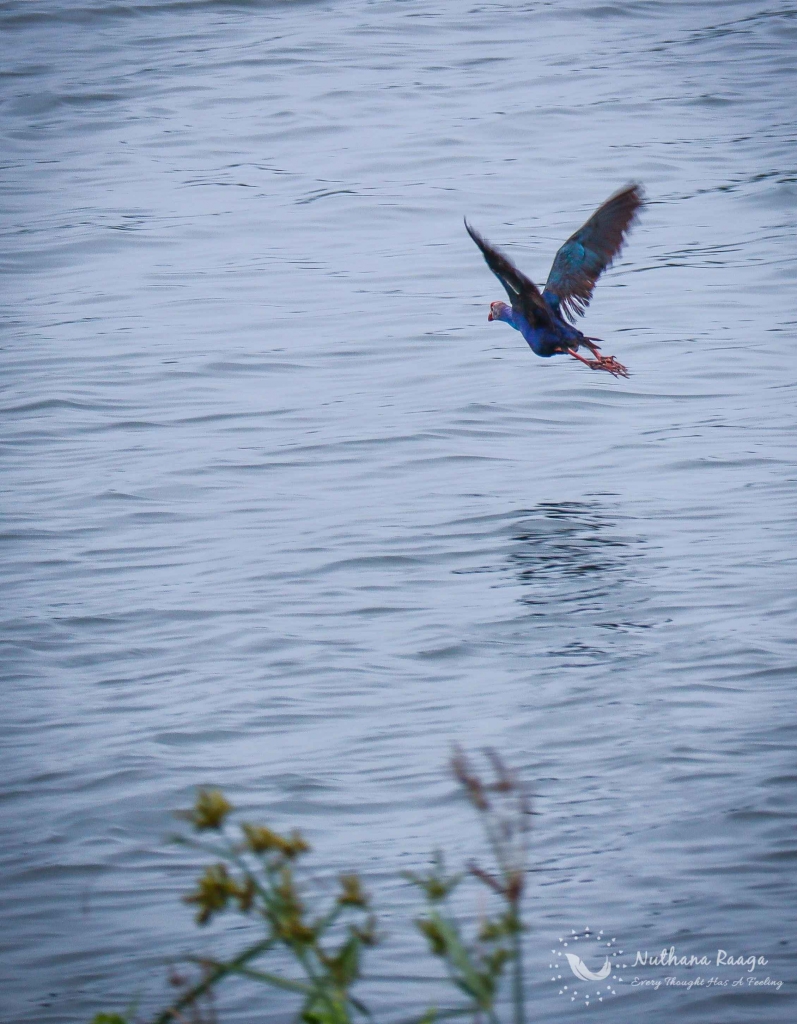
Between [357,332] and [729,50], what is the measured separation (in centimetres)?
1322

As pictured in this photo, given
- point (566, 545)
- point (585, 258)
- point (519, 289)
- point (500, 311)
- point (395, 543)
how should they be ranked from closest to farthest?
point (566, 545)
point (395, 543)
point (519, 289)
point (585, 258)
point (500, 311)

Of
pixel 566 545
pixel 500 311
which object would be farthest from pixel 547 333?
pixel 566 545

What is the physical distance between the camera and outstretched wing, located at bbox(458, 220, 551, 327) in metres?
6.73

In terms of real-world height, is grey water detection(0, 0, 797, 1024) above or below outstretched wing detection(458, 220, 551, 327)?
below

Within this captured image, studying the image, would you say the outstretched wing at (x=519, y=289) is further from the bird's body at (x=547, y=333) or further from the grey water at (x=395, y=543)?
the grey water at (x=395, y=543)

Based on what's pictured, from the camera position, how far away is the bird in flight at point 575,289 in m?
7.51

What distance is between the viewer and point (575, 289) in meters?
7.81

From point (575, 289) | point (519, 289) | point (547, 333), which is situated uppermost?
point (519, 289)

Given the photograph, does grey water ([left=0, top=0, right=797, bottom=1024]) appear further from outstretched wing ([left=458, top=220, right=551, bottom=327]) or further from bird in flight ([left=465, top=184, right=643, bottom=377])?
outstretched wing ([left=458, top=220, right=551, bottom=327])

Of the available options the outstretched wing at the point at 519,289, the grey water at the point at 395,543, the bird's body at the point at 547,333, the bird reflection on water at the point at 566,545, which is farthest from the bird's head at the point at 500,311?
the bird reflection on water at the point at 566,545

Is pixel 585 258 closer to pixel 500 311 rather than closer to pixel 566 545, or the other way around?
pixel 500 311

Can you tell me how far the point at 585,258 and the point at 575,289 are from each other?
0.54 ft

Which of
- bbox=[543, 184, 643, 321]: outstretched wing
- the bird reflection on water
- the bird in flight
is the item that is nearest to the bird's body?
the bird in flight

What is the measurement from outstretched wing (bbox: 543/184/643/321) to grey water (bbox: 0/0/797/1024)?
86 cm
